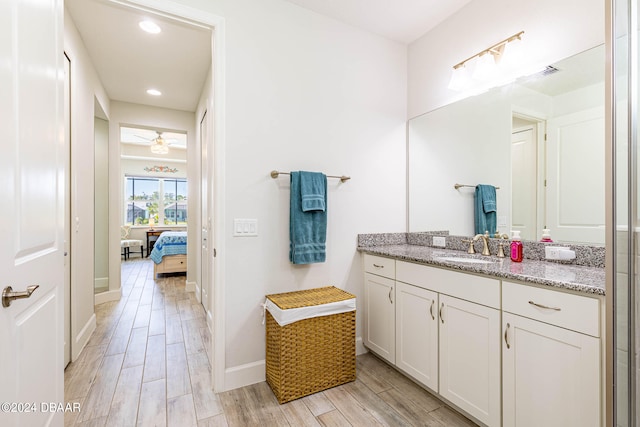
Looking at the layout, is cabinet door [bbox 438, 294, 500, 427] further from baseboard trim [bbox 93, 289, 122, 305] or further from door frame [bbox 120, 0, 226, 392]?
baseboard trim [bbox 93, 289, 122, 305]

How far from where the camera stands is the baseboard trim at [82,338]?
7.65ft

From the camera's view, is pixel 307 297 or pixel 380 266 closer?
pixel 307 297

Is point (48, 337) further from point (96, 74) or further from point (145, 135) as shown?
point (145, 135)

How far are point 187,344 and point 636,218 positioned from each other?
2.93 m

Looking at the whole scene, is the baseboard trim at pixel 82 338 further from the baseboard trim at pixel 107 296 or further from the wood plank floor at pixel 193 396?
the baseboard trim at pixel 107 296

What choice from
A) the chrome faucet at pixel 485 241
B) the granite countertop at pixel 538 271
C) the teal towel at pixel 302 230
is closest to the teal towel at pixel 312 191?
the teal towel at pixel 302 230

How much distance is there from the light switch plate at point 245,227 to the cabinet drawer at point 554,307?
58.7 inches

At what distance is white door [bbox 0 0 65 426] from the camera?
3.10ft

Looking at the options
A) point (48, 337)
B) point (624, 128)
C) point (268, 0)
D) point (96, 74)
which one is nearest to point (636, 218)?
point (624, 128)

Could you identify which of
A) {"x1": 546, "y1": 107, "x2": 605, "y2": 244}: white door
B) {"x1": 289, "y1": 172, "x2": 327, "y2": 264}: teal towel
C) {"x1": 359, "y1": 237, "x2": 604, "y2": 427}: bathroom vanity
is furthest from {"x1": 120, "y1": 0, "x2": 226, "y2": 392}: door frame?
{"x1": 546, "y1": 107, "x2": 605, "y2": 244}: white door

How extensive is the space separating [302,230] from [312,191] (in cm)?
29

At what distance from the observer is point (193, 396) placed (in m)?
1.87

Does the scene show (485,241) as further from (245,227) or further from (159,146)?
(159,146)

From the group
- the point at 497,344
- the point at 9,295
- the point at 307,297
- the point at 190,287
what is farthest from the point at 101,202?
the point at 497,344
